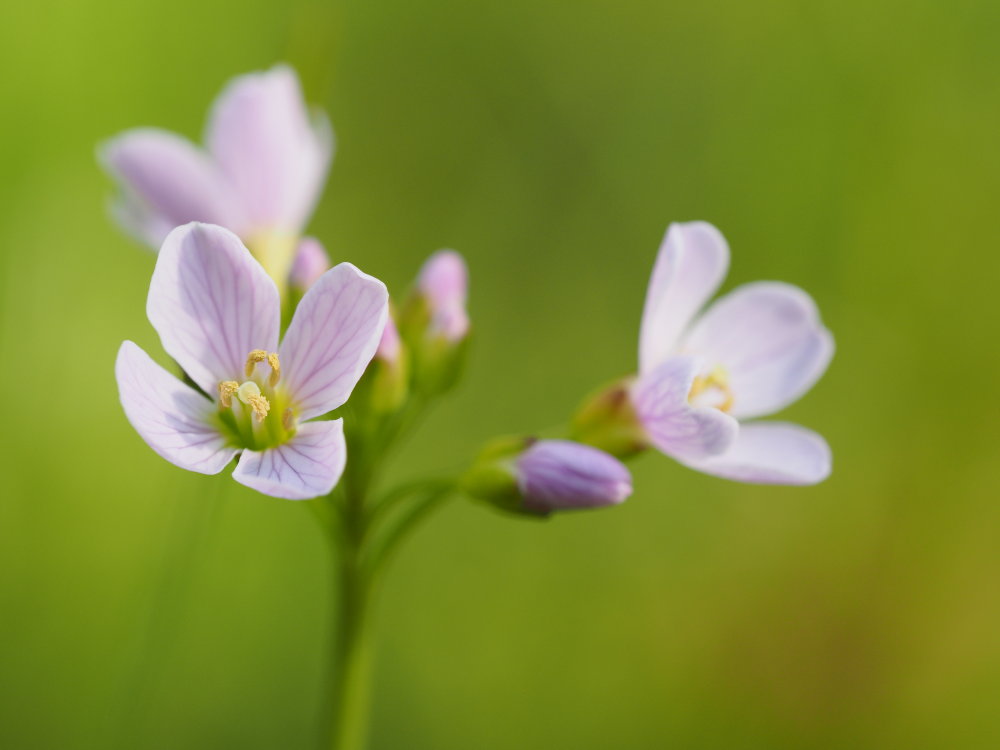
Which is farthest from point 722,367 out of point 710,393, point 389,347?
point 389,347

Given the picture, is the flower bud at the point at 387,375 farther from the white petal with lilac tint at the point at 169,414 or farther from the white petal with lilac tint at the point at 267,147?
the white petal with lilac tint at the point at 267,147

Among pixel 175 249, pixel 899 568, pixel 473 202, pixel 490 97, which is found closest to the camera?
pixel 175 249

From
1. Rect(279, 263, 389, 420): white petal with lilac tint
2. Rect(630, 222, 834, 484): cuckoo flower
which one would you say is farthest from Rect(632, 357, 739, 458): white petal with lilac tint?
Rect(279, 263, 389, 420): white petal with lilac tint

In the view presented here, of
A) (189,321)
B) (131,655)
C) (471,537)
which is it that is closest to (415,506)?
(189,321)

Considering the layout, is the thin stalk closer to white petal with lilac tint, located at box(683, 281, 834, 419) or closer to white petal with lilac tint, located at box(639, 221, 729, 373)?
white petal with lilac tint, located at box(639, 221, 729, 373)

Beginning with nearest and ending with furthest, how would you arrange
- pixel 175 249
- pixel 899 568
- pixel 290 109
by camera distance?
pixel 175 249 < pixel 290 109 < pixel 899 568

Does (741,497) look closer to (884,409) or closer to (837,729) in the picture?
(884,409)

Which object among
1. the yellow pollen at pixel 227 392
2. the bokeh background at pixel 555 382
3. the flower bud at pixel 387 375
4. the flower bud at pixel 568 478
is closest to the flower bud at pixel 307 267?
the flower bud at pixel 387 375
